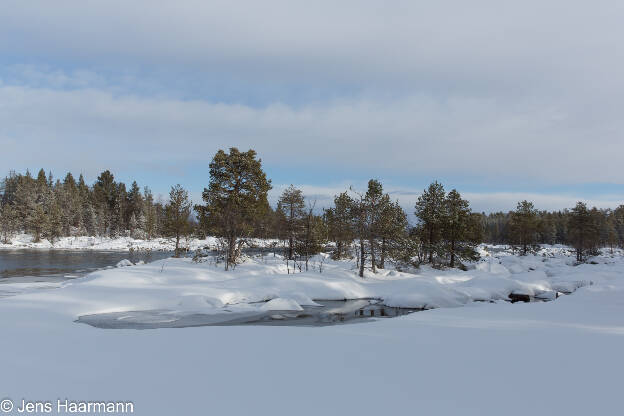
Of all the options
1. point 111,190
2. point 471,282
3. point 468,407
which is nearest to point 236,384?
point 468,407

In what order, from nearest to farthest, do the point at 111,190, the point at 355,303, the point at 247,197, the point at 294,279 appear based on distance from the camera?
1. the point at 355,303
2. the point at 294,279
3. the point at 247,197
4. the point at 111,190

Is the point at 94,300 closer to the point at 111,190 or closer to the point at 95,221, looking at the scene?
the point at 95,221

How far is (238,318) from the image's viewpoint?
44.6 ft

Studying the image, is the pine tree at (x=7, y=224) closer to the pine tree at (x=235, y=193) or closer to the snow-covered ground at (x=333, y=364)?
the pine tree at (x=235, y=193)

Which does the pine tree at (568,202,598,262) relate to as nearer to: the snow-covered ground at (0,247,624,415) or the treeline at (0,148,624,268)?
the treeline at (0,148,624,268)

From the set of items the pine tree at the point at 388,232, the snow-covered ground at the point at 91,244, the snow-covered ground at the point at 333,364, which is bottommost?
the snow-covered ground at the point at 91,244

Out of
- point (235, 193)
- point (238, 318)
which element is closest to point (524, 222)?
point (235, 193)

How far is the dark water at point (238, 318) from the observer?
11.9 metres

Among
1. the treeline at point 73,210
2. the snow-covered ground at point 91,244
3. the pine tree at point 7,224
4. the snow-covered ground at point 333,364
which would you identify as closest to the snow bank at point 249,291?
the snow-covered ground at point 333,364

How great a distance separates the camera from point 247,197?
30500 millimetres

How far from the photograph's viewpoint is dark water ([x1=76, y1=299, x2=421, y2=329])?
11883 millimetres

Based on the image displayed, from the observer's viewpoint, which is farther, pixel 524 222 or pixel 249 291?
pixel 524 222

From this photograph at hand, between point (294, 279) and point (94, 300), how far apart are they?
10.7m

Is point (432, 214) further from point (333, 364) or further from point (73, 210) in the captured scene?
point (73, 210)
